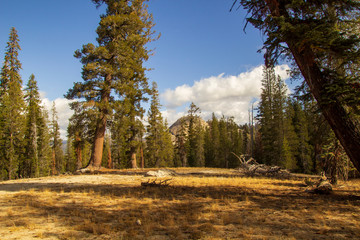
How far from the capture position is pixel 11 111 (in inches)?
1083

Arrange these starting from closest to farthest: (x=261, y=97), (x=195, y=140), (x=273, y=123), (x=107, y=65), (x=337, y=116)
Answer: (x=337, y=116), (x=107, y=65), (x=273, y=123), (x=261, y=97), (x=195, y=140)

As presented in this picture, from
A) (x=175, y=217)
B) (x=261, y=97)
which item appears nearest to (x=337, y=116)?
(x=175, y=217)

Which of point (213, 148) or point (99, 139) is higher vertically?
point (99, 139)

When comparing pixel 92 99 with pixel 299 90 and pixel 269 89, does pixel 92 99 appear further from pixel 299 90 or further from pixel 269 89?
pixel 269 89

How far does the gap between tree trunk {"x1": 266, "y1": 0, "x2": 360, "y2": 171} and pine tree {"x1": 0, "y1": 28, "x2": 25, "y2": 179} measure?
1274 inches

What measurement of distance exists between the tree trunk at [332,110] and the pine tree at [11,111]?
3237 cm

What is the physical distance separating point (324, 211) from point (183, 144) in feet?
152


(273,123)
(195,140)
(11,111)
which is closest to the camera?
(11,111)

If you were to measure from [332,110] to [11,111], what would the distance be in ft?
113

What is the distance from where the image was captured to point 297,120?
134 feet

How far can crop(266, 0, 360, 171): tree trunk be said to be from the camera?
5.54 metres

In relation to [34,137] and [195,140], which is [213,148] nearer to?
[195,140]

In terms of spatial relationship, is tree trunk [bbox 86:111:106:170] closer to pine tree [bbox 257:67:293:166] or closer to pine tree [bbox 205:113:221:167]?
pine tree [bbox 257:67:293:166]

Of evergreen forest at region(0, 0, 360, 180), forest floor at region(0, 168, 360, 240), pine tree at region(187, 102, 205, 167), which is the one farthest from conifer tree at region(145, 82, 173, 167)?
forest floor at region(0, 168, 360, 240)
